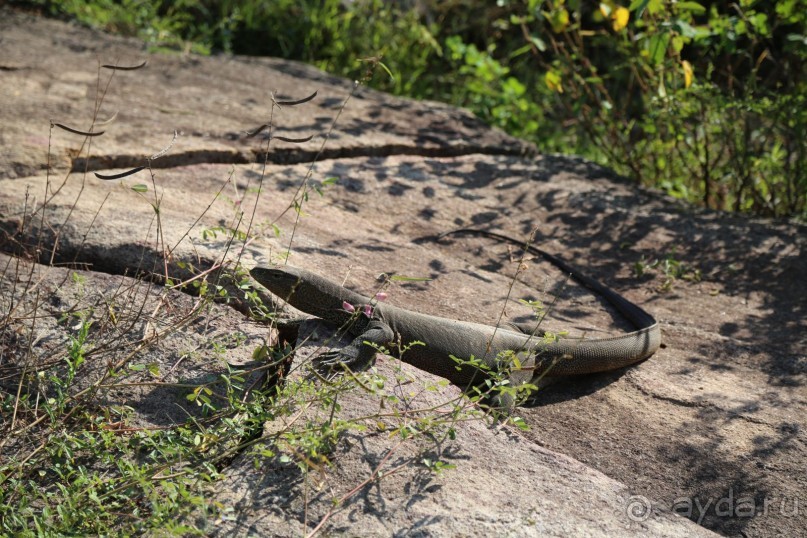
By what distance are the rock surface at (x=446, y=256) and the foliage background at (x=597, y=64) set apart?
2.08 feet

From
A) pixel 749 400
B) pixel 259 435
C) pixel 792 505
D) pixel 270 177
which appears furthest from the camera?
pixel 270 177

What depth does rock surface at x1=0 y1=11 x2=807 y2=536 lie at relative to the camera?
10.7ft

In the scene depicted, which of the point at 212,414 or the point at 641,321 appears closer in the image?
the point at 212,414

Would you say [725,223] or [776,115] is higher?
[776,115]

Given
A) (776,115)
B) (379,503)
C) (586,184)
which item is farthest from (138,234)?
(776,115)

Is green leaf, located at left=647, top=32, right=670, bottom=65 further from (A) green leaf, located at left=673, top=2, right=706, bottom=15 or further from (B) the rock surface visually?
(B) the rock surface

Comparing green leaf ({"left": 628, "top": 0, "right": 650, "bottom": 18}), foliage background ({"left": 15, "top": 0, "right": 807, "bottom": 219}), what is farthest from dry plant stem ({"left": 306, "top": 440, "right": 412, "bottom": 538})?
foliage background ({"left": 15, "top": 0, "right": 807, "bottom": 219})

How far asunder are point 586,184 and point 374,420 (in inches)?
156

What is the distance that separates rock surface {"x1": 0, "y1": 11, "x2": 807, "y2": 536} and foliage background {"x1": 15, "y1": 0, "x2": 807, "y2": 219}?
2.08 ft

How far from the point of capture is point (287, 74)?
830 cm

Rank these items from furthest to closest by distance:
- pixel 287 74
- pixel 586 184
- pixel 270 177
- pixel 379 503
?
pixel 287 74, pixel 586 184, pixel 270 177, pixel 379 503

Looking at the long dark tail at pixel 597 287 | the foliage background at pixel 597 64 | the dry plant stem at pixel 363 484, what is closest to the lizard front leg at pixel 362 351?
the dry plant stem at pixel 363 484

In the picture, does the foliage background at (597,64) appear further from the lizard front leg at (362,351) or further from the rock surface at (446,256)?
the lizard front leg at (362,351)

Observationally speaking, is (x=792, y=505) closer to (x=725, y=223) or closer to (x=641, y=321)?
(x=641, y=321)
